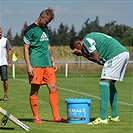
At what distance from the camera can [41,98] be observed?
16.0m

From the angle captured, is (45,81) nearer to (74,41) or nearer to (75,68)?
(74,41)

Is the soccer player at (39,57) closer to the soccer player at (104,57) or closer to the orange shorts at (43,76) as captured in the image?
the orange shorts at (43,76)

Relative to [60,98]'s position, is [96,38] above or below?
above

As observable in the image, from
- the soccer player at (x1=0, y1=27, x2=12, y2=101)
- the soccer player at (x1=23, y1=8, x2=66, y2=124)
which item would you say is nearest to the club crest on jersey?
the soccer player at (x1=23, y1=8, x2=66, y2=124)

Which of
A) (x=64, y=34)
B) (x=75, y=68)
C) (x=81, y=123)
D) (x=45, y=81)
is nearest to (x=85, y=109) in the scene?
(x=81, y=123)

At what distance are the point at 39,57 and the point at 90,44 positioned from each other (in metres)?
1.09

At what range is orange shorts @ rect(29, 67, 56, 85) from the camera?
10.0 metres

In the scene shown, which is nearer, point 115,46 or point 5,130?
point 5,130

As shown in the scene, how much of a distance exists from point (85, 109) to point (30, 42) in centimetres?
150

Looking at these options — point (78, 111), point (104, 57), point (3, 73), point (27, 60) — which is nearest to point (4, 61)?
point (3, 73)

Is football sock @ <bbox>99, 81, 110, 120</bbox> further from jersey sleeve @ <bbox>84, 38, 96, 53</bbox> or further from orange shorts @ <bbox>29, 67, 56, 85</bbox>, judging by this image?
orange shorts @ <bbox>29, 67, 56, 85</bbox>

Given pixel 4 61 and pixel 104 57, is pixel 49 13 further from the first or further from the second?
pixel 4 61

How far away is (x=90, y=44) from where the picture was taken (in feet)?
Result: 31.0

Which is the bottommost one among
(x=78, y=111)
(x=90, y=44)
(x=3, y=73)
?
(x=78, y=111)
